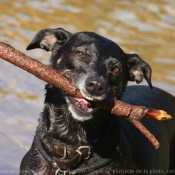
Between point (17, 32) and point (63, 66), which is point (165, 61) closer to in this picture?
point (17, 32)

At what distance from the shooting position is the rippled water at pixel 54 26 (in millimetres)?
8570

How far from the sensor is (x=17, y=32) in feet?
42.3

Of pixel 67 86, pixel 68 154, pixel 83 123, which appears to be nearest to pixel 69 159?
pixel 68 154

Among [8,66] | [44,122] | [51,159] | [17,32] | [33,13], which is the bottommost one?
[51,159]

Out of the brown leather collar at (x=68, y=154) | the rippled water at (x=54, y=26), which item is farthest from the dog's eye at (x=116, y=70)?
the rippled water at (x=54, y=26)

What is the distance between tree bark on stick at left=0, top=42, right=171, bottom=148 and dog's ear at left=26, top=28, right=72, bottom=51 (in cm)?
100

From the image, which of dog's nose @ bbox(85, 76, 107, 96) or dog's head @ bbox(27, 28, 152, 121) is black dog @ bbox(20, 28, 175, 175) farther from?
dog's nose @ bbox(85, 76, 107, 96)

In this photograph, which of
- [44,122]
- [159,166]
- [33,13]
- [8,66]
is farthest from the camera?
[33,13]

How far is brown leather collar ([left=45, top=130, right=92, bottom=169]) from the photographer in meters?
5.78

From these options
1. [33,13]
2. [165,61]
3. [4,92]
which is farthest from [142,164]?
[33,13]

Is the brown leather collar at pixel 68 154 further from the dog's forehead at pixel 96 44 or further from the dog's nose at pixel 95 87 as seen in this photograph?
the dog's forehead at pixel 96 44

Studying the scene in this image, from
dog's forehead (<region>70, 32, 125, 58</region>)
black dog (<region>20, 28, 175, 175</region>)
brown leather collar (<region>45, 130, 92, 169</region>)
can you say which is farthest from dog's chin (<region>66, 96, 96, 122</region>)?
dog's forehead (<region>70, 32, 125, 58</region>)

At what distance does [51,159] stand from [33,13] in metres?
9.43

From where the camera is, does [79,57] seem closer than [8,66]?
Yes
